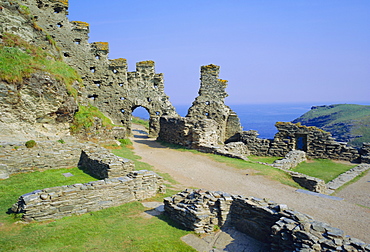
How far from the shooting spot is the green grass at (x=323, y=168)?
16625 mm

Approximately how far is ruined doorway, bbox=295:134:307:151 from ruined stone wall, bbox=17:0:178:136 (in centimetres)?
1204

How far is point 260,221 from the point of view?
7.73m

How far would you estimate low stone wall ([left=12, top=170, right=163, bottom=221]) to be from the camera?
7879 mm

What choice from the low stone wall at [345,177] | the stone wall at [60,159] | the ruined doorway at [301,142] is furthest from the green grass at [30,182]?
the ruined doorway at [301,142]

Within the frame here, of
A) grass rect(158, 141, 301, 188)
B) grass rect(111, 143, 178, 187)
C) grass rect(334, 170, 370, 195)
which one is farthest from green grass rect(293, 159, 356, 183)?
grass rect(111, 143, 178, 187)

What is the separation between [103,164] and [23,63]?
9853 mm

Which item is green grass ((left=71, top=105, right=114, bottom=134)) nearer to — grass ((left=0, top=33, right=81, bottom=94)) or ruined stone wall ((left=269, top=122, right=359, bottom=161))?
grass ((left=0, top=33, right=81, bottom=94))

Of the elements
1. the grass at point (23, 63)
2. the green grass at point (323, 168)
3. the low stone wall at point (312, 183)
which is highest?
the grass at point (23, 63)

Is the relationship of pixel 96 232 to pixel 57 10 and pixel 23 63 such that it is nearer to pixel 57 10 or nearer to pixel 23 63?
pixel 23 63

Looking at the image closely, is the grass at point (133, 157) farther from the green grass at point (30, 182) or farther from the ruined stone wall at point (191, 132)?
the ruined stone wall at point (191, 132)

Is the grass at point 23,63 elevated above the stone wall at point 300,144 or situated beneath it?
elevated above

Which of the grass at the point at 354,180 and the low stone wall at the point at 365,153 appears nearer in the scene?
the grass at the point at 354,180

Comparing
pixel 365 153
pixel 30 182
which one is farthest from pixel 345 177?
pixel 30 182

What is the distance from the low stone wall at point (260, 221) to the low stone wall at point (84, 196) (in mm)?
1666
